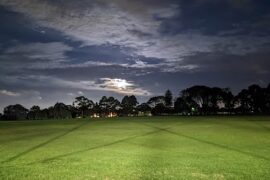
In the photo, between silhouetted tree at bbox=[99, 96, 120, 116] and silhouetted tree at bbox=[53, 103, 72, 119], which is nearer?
silhouetted tree at bbox=[53, 103, 72, 119]

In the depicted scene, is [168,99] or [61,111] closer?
[61,111]

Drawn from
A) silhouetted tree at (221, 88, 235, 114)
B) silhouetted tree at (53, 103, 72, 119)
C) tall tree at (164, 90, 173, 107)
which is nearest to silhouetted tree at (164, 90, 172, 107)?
tall tree at (164, 90, 173, 107)

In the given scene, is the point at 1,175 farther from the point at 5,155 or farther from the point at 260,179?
the point at 260,179

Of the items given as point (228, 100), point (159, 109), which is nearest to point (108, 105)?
point (159, 109)

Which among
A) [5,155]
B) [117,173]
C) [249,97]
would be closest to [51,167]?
[117,173]

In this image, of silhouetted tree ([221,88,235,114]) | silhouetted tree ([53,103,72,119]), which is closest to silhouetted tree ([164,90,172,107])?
silhouetted tree ([221,88,235,114])

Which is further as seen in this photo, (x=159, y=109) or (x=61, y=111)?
(x=159, y=109)

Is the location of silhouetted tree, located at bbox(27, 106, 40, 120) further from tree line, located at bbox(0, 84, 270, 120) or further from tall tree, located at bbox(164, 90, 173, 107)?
tall tree, located at bbox(164, 90, 173, 107)

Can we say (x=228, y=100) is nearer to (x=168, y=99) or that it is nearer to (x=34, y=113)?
(x=168, y=99)

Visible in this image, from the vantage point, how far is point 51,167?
450 inches

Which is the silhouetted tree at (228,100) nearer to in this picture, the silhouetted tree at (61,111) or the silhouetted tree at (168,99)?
the silhouetted tree at (168,99)

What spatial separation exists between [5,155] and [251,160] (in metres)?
9.91

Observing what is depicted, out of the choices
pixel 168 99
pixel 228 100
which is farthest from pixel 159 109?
pixel 228 100

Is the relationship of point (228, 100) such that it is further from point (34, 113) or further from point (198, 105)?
point (34, 113)
